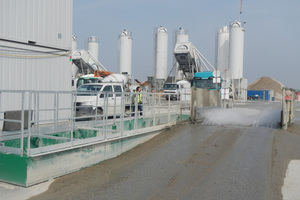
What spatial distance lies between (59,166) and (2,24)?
5.65 metres

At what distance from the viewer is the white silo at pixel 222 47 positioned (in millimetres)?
43469

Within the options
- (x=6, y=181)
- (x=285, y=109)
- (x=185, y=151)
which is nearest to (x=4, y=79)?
(x=6, y=181)

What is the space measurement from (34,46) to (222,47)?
37.4 metres

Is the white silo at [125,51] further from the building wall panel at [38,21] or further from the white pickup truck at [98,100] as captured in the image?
the building wall panel at [38,21]

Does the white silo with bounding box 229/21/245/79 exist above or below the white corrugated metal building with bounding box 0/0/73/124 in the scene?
above

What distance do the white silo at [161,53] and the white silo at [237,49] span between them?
11130mm

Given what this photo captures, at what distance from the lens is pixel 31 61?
1039 centimetres

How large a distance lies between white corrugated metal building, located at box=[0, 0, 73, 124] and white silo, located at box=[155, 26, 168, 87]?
116 feet

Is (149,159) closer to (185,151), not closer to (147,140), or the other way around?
(185,151)

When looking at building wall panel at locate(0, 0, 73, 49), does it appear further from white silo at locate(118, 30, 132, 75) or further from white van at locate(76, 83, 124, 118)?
white silo at locate(118, 30, 132, 75)

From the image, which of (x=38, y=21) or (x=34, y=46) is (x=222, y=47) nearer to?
(x=38, y=21)

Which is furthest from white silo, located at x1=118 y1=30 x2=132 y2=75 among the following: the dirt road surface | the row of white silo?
the dirt road surface

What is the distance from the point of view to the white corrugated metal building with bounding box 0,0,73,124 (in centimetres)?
957

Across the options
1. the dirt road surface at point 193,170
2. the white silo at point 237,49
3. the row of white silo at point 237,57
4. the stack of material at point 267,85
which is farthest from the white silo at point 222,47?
the dirt road surface at point 193,170
